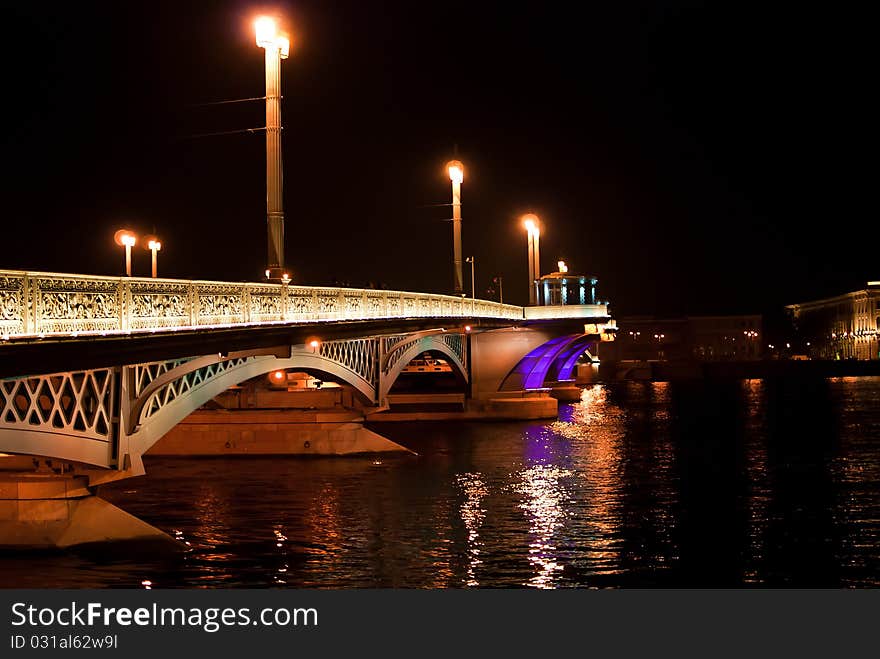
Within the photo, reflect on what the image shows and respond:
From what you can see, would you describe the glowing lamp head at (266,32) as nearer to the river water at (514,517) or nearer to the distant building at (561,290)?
the river water at (514,517)

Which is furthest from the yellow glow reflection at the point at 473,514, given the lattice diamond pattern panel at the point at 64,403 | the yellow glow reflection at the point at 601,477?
the lattice diamond pattern panel at the point at 64,403

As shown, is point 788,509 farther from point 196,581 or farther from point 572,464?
point 196,581

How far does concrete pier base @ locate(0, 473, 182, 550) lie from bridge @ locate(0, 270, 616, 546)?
2 cm

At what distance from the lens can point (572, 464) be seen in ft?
135

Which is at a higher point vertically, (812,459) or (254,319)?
(254,319)

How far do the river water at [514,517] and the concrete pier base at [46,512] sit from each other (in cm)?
36

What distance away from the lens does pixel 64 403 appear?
1861 centimetres

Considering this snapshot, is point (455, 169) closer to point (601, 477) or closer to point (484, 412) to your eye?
point (601, 477)

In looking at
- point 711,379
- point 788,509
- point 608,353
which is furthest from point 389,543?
point 608,353

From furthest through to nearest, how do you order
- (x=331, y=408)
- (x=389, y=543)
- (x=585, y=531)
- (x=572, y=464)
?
(x=331, y=408) → (x=572, y=464) → (x=585, y=531) → (x=389, y=543)

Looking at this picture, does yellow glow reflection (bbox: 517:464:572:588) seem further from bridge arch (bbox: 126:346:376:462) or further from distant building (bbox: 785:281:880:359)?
distant building (bbox: 785:281:880:359)

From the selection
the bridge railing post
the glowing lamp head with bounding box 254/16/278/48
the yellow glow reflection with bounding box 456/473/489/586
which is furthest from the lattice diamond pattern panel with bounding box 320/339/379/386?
the bridge railing post

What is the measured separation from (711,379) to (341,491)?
4210 inches

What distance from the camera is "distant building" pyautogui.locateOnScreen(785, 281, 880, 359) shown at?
16738 cm
